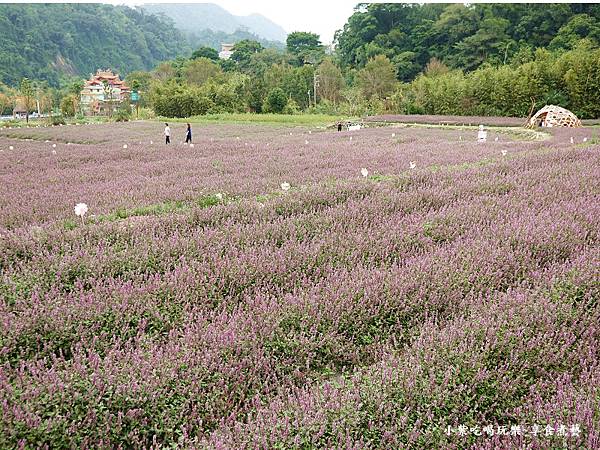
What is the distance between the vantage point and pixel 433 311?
363 cm

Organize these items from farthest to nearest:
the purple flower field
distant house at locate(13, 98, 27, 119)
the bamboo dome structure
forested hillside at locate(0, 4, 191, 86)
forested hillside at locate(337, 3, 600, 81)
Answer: forested hillside at locate(0, 4, 191, 86)
distant house at locate(13, 98, 27, 119)
forested hillside at locate(337, 3, 600, 81)
the bamboo dome structure
the purple flower field

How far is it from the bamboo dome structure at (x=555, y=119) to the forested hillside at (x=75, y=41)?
112 meters

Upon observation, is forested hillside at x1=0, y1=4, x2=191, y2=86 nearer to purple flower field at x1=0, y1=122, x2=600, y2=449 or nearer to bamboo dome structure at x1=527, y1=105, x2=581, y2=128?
bamboo dome structure at x1=527, y1=105, x2=581, y2=128

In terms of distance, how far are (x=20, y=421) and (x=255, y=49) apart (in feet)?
413

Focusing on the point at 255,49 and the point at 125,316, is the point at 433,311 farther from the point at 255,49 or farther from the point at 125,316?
the point at 255,49

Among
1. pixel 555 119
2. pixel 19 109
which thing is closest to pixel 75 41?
pixel 19 109

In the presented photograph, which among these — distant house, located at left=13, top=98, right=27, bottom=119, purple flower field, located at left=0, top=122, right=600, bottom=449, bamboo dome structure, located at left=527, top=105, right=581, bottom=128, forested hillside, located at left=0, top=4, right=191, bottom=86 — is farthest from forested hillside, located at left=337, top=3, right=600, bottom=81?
forested hillside, located at left=0, top=4, right=191, bottom=86

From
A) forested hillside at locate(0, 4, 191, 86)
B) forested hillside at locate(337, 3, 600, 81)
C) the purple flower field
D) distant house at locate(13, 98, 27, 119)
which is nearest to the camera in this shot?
the purple flower field

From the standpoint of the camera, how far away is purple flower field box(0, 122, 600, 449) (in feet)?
7.80

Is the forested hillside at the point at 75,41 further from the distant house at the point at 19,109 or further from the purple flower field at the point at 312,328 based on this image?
the purple flower field at the point at 312,328

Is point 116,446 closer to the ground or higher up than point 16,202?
closer to the ground

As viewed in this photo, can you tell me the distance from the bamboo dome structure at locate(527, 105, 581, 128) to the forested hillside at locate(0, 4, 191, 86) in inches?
4428

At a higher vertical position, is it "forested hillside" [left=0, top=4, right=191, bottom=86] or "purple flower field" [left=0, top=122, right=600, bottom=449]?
"forested hillside" [left=0, top=4, right=191, bottom=86]

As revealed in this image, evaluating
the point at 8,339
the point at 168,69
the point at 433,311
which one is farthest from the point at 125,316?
the point at 168,69
